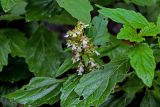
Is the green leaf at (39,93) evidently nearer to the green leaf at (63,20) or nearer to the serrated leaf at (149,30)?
the serrated leaf at (149,30)

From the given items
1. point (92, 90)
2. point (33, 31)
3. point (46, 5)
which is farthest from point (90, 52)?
point (33, 31)

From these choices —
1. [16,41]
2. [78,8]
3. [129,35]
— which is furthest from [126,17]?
[16,41]

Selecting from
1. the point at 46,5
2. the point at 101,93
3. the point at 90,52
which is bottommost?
the point at 101,93

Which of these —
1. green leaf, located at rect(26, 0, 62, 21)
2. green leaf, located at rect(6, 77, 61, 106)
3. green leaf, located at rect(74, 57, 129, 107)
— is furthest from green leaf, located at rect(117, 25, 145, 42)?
green leaf, located at rect(26, 0, 62, 21)

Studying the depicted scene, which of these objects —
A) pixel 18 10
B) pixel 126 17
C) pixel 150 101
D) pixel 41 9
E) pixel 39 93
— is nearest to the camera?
pixel 126 17

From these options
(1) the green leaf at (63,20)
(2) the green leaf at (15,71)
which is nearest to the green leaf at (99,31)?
(1) the green leaf at (63,20)

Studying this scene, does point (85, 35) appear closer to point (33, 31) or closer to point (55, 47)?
point (55, 47)

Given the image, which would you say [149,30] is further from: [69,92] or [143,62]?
[69,92]
